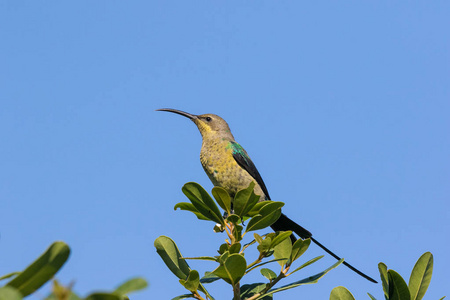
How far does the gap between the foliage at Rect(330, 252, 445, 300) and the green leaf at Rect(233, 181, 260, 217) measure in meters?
0.83

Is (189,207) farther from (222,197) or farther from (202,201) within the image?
(222,197)

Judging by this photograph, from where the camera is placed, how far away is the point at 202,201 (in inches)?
113

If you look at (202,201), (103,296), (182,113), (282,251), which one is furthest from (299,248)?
(182,113)

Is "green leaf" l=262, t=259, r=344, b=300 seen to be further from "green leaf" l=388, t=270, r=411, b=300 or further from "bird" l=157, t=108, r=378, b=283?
"bird" l=157, t=108, r=378, b=283

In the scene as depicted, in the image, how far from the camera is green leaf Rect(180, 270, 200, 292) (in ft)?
7.91

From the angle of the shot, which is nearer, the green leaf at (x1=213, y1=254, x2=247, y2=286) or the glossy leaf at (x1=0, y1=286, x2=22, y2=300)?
the glossy leaf at (x1=0, y1=286, x2=22, y2=300)

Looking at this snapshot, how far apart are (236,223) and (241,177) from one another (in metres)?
2.42

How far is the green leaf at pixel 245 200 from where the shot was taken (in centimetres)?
297

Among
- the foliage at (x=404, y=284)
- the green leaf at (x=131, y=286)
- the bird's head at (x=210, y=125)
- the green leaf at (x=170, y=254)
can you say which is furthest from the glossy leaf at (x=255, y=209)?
the bird's head at (x=210, y=125)

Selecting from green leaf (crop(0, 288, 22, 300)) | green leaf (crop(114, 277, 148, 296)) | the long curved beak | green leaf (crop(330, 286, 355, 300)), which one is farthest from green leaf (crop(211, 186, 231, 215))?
the long curved beak

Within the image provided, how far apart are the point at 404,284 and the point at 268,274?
703 mm

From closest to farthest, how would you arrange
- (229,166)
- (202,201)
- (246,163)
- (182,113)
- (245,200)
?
1. (202,201)
2. (245,200)
3. (229,166)
4. (246,163)
5. (182,113)

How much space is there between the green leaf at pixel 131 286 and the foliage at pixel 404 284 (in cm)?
130

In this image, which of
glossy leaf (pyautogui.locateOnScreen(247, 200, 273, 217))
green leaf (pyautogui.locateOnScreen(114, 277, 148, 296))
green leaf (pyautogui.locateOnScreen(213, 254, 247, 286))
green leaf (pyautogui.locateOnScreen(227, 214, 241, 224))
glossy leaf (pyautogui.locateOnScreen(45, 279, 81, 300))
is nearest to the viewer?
glossy leaf (pyautogui.locateOnScreen(45, 279, 81, 300))
